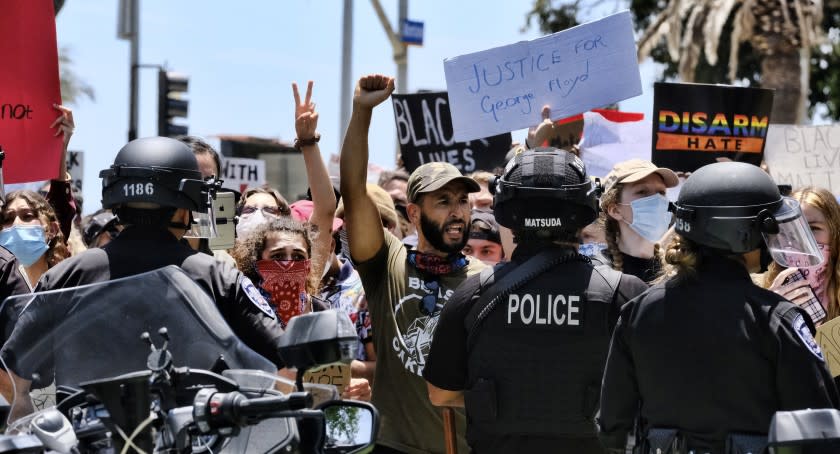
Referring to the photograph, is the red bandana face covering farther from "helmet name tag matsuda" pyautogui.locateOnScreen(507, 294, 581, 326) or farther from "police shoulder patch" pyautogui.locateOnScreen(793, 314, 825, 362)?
"police shoulder patch" pyautogui.locateOnScreen(793, 314, 825, 362)

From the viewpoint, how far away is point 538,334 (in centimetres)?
477

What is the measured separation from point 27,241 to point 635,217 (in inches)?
129

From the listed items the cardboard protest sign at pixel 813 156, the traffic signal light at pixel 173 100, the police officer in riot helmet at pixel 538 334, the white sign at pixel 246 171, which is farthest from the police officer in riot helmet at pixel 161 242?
the traffic signal light at pixel 173 100

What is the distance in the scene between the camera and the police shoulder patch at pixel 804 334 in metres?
4.08

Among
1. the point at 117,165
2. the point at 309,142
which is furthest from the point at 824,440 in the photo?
the point at 309,142

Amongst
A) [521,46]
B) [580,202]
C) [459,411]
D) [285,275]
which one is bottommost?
[459,411]

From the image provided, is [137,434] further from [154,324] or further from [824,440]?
[824,440]

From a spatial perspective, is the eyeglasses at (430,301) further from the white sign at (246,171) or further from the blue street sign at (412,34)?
the blue street sign at (412,34)

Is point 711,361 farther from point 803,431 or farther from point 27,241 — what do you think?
point 27,241

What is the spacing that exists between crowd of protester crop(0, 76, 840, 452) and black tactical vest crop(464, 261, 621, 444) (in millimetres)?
1029

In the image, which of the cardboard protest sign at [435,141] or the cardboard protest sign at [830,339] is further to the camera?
the cardboard protest sign at [435,141]

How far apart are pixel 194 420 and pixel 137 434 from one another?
7.9 inches

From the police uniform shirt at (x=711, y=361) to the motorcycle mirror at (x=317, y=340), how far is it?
1.46m

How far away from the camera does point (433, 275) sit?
602 centimetres
